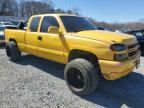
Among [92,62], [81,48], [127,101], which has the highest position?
[81,48]

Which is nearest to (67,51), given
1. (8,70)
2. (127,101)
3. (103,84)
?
(103,84)

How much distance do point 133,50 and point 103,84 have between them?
1283mm

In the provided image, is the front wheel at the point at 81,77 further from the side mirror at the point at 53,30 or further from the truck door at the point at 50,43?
the side mirror at the point at 53,30

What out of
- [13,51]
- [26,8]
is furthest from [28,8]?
[13,51]

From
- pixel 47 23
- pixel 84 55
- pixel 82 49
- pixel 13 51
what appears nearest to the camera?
pixel 82 49

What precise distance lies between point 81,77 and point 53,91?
77cm

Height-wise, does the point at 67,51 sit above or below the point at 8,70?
above

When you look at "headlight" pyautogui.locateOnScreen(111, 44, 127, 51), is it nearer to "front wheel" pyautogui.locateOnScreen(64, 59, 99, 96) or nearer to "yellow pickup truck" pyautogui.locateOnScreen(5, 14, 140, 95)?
"yellow pickup truck" pyautogui.locateOnScreen(5, 14, 140, 95)

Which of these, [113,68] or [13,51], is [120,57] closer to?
[113,68]

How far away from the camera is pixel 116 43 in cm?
491

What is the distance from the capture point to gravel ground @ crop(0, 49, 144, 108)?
485 cm

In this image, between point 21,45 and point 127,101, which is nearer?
point 127,101

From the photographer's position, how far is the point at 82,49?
5312 millimetres

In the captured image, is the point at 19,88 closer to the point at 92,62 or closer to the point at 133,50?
the point at 92,62
